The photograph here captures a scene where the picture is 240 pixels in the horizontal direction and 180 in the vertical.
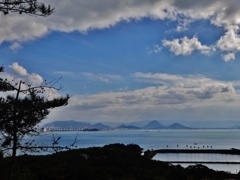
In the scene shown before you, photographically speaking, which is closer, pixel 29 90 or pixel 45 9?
pixel 45 9

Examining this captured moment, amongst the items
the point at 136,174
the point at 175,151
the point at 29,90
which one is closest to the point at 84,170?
the point at 136,174

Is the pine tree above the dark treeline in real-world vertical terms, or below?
above

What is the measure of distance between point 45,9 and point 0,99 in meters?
2.93

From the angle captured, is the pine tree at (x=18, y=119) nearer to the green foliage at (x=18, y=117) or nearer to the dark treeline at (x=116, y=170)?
the green foliage at (x=18, y=117)

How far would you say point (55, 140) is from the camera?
716 cm

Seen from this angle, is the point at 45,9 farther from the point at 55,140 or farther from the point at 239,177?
the point at 239,177

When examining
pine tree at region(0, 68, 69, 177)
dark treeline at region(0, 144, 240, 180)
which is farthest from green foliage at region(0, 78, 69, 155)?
dark treeline at region(0, 144, 240, 180)

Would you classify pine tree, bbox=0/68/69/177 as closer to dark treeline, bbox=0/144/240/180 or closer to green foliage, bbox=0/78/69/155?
green foliage, bbox=0/78/69/155

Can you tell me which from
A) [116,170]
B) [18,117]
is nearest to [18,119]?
[18,117]

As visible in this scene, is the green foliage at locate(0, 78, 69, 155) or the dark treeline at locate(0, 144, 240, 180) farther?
the dark treeline at locate(0, 144, 240, 180)

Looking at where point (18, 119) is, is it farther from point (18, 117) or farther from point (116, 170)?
point (116, 170)

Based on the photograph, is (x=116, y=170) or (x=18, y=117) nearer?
(x=18, y=117)

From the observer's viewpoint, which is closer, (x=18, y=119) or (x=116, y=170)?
(x=18, y=119)

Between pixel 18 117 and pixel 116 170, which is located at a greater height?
pixel 18 117
